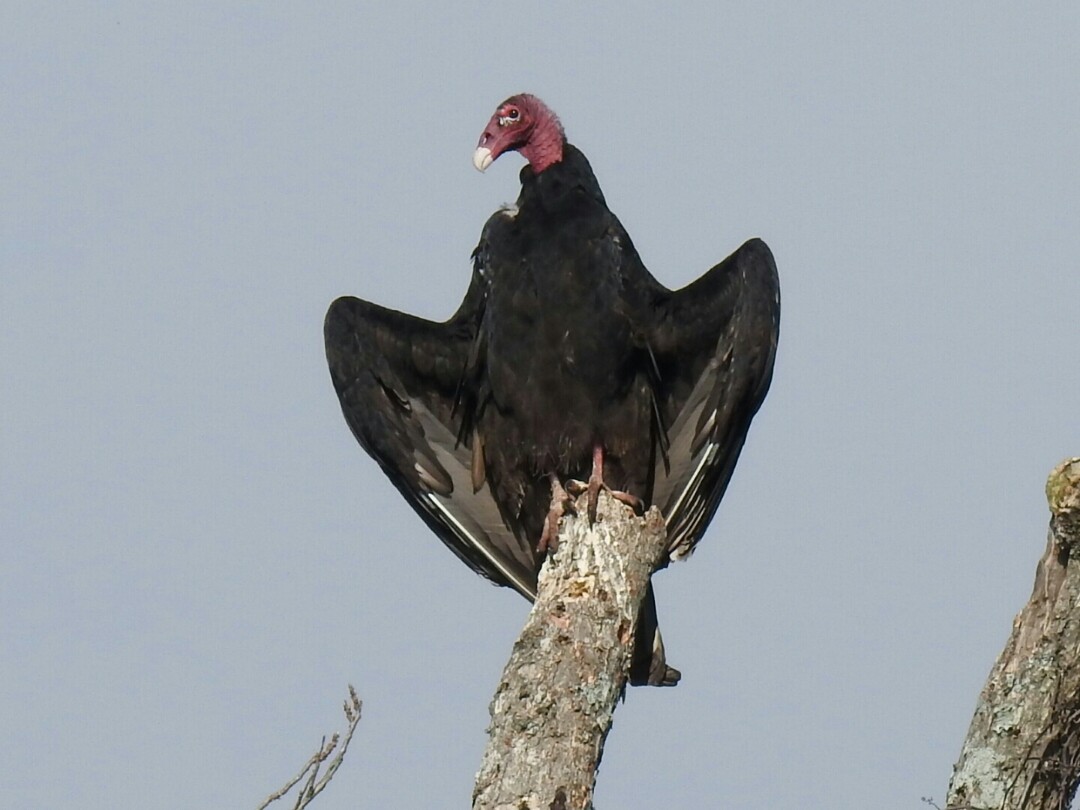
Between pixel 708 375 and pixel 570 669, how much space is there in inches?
68.5

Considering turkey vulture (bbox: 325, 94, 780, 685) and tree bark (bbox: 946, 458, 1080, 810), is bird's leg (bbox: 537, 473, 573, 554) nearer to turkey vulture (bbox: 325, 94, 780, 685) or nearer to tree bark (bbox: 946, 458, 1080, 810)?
turkey vulture (bbox: 325, 94, 780, 685)

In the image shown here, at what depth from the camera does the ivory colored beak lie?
5855mm

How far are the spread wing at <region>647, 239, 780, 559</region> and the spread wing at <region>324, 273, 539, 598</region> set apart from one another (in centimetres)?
51

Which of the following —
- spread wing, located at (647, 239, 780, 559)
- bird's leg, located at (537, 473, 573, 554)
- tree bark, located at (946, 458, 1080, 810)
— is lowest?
tree bark, located at (946, 458, 1080, 810)

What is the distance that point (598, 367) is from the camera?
528cm

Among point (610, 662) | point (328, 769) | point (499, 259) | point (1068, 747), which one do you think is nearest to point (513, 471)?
point (499, 259)

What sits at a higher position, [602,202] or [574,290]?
[602,202]

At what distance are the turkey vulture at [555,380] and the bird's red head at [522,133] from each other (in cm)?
14

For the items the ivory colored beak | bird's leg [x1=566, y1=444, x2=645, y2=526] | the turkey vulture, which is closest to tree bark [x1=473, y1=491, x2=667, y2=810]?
bird's leg [x1=566, y1=444, x2=645, y2=526]

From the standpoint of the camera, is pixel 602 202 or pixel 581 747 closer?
pixel 581 747

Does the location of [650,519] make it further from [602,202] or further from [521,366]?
[602,202]

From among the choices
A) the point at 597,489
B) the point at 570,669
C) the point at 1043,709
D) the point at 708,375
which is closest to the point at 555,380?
the point at 708,375

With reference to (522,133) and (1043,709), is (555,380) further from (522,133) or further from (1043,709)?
(1043,709)

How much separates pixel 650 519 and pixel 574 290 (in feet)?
3.42
